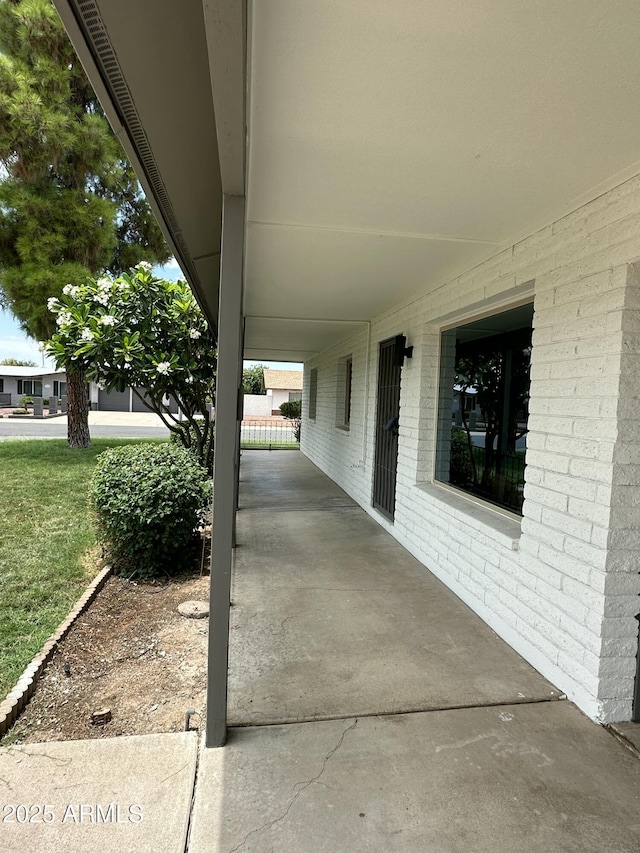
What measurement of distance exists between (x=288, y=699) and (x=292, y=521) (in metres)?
3.46

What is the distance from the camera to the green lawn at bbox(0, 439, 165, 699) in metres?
3.08

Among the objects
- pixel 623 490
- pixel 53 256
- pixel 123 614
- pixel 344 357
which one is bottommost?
pixel 123 614

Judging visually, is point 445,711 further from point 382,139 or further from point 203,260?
point 203,260

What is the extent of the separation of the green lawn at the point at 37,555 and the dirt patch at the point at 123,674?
202 mm

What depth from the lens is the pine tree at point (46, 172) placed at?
35.2 feet

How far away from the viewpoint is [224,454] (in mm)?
2145

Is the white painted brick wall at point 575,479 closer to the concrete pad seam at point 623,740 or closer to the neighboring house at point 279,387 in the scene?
the concrete pad seam at point 623,740

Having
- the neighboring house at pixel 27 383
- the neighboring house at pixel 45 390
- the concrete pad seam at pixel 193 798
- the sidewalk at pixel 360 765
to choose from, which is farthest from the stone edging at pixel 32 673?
the neighboring house at pixel 27 383

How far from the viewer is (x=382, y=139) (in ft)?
6.51

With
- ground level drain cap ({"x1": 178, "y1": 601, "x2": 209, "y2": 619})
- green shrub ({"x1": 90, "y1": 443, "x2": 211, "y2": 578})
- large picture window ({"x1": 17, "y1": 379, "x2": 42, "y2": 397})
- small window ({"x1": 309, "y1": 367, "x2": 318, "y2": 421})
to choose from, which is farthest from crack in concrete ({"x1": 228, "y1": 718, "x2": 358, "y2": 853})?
large picture window ({"x1": 17, "y1": 379, "x2": 42, "y2": 397})

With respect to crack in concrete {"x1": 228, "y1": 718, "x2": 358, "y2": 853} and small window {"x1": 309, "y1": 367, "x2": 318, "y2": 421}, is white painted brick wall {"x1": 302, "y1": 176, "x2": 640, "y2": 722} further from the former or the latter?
small window {"x1": 309, "y1": 367, "x2": 318, "y2": 421}

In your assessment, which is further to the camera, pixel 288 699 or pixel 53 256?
pixel 53 256

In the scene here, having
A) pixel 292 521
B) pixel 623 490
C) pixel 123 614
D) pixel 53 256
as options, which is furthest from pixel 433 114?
pixel 53 256

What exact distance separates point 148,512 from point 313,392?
7888 mm
